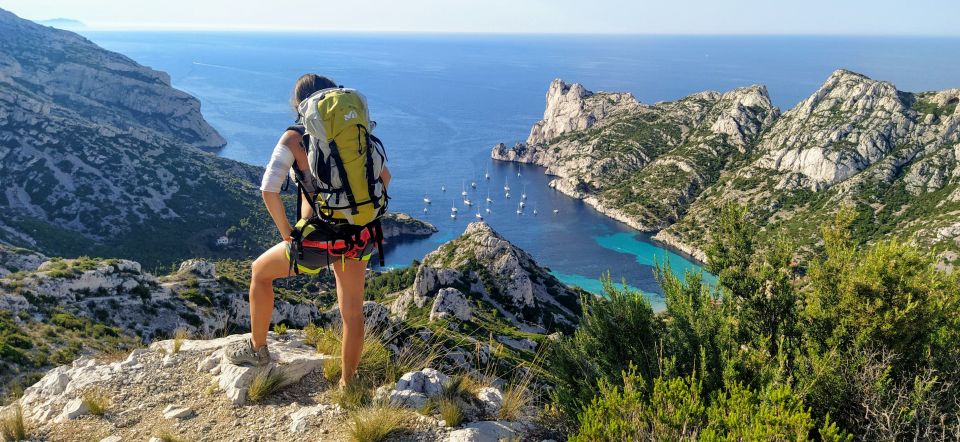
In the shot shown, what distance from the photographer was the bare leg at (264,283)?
17.1 ft

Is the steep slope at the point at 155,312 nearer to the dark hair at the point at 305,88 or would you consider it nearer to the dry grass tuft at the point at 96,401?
the dry grass tuft at the point at 96,401

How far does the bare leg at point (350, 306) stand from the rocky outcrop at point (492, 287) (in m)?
28.8

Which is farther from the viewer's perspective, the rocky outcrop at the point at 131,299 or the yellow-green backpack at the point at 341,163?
the rocky outcrop at the point at 131,299

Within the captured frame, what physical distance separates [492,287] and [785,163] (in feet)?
239

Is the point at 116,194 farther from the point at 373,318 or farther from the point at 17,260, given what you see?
the point at 373,318

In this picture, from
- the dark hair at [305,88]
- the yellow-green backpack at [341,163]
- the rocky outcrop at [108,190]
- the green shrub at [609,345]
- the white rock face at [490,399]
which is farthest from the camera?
the rocky outcrop at [108,190]

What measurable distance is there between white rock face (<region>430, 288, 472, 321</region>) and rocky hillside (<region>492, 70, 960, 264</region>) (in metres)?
40.2

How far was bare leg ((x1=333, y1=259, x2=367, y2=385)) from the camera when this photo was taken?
5.13m

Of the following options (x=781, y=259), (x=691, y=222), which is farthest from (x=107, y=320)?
(x=691, y=222)

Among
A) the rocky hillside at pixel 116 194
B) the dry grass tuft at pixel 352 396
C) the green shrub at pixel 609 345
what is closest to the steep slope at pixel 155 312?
the green shrub at pixel 609 345

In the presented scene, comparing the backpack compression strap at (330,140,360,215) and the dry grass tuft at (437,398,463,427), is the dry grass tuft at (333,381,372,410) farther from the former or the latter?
the backpack compression strap at (330,140,360,215)

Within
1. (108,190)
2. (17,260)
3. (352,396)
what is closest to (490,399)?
(352,396)

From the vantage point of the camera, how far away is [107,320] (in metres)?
19.4

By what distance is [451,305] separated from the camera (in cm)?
3488
